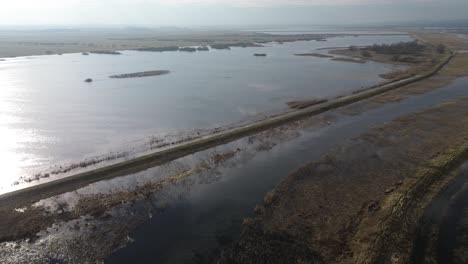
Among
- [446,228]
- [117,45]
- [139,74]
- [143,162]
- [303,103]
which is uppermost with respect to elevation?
[117,45]

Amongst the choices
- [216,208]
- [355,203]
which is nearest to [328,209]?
[355,203]

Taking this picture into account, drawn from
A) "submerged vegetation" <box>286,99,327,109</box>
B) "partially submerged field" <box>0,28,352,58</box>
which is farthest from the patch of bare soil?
"partially submerged field" <box>0,28,352,58</box>

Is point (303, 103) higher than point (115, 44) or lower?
lower

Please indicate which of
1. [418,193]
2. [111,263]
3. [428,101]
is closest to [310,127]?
[418,193]

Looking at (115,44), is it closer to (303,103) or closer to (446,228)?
(303,103)

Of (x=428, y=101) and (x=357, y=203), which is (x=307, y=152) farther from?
(x=428, y=101)

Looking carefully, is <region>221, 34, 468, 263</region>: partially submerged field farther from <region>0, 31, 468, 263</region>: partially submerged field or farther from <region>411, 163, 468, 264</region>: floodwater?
<region>411, 163, 468, 264</region>: floodwater
